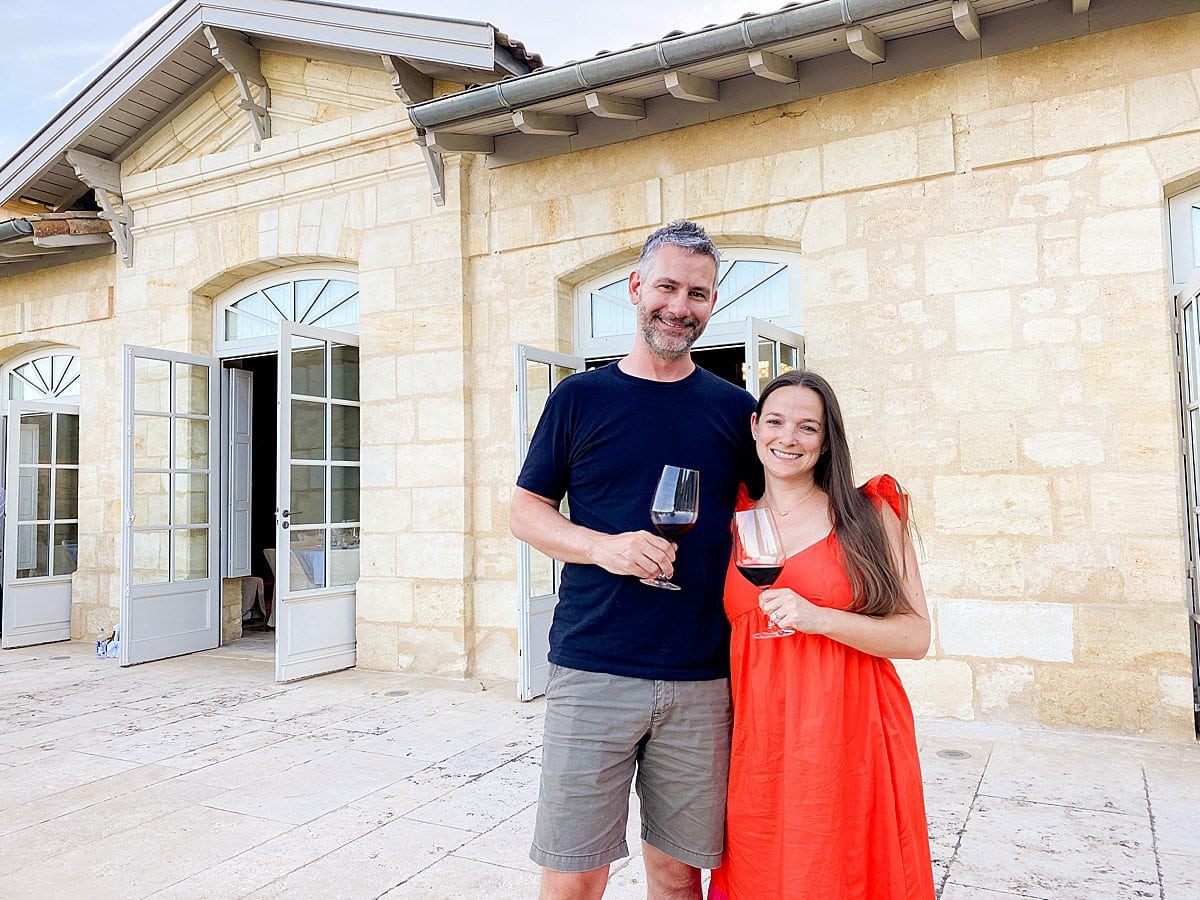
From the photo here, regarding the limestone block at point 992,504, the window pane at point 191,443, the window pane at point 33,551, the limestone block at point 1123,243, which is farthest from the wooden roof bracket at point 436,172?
the window pane at point 33,551

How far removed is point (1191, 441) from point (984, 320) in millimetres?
1078

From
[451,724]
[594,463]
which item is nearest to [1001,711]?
[451,724]

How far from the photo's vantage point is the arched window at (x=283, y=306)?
6.61 meters

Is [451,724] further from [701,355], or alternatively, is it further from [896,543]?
[701,355]

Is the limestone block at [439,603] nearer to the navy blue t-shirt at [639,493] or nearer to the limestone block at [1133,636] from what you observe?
the limestone block at [1133,636]

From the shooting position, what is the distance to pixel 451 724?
181 inches

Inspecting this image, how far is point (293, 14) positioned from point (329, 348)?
2.18 meters

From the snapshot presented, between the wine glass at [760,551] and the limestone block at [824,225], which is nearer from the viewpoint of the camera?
the wine glass at [760,551]

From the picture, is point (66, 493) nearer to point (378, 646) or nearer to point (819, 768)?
point (378, 646)

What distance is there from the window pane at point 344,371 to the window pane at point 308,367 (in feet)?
0.28

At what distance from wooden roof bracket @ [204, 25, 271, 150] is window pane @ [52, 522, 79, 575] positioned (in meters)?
3.94

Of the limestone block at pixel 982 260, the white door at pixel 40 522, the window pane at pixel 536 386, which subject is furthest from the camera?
the white door at pixel 40 522

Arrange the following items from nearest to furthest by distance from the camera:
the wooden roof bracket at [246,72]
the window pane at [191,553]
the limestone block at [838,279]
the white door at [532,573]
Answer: the limestone block at [838,279]
the white door at [532,573]
the wooden roof bracket at [246,72]
the window pane at [191,553]

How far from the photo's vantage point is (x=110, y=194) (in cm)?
736
